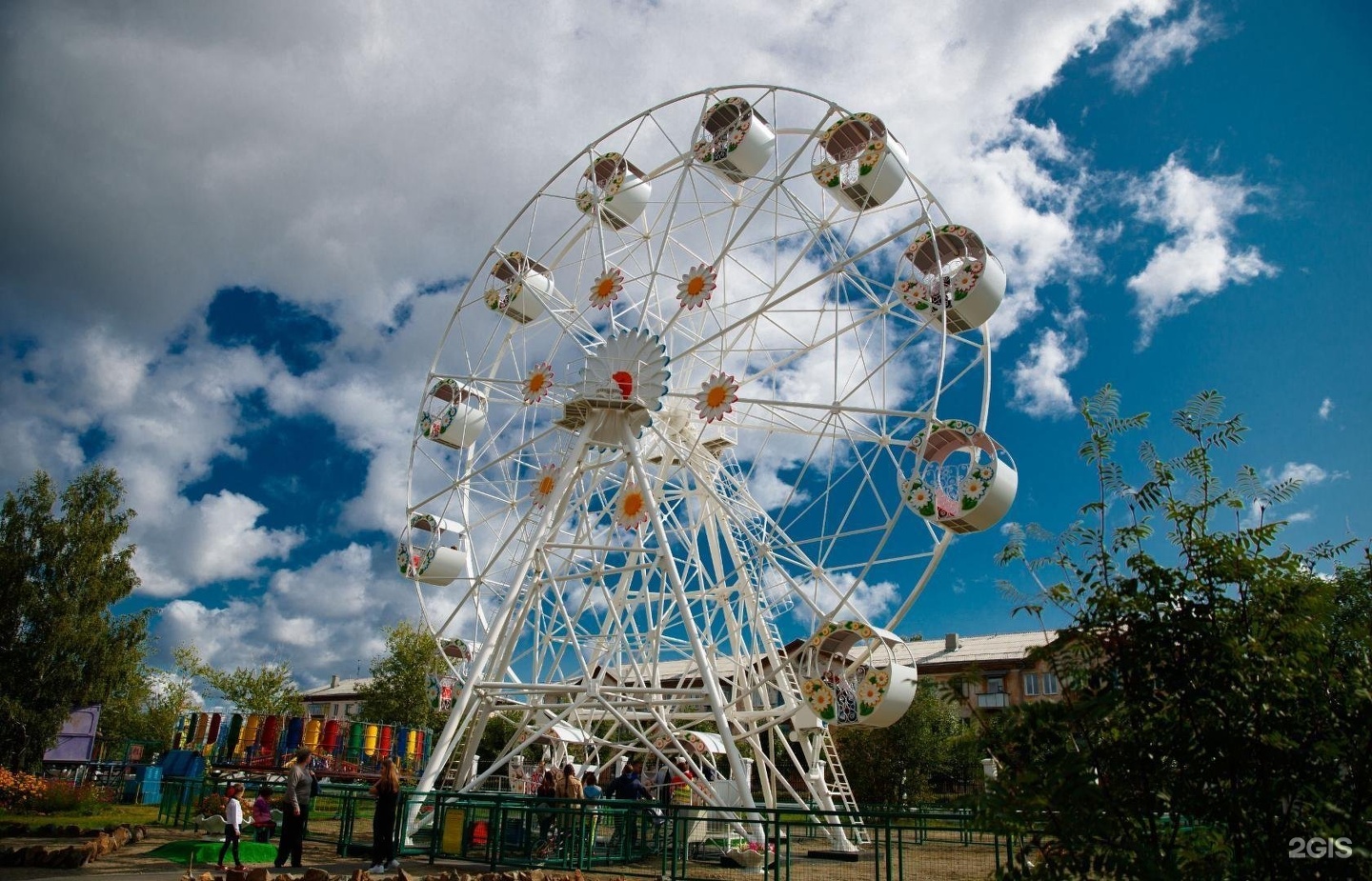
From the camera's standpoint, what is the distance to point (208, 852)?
37.0 feet

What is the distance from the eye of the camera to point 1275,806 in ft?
15.2

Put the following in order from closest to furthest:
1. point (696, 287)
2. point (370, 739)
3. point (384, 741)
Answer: point (696, 287), point (370, 739), point (384, 741)

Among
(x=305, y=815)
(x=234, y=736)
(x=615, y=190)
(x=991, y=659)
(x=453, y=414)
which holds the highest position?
(x=615, y=190)

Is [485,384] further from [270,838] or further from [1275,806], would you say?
[1275,806]

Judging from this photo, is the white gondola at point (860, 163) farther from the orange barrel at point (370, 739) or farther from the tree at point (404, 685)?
the tree at point (404, 685)

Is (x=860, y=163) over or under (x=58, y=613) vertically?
over

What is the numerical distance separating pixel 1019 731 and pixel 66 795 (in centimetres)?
2572

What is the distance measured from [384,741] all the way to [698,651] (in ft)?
62.3

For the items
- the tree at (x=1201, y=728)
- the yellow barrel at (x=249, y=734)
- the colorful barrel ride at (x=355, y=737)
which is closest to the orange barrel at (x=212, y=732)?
the yellow barrel at (x=249, y=734)

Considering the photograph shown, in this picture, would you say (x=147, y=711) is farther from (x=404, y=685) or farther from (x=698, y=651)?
(x=698, y=651)

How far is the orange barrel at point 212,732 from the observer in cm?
2827

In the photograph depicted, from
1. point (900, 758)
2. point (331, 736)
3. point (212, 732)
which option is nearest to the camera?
point (212, 732)

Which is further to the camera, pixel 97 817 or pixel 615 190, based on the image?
pixel 615 190

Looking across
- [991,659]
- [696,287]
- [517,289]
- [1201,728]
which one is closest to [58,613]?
[517,289]
